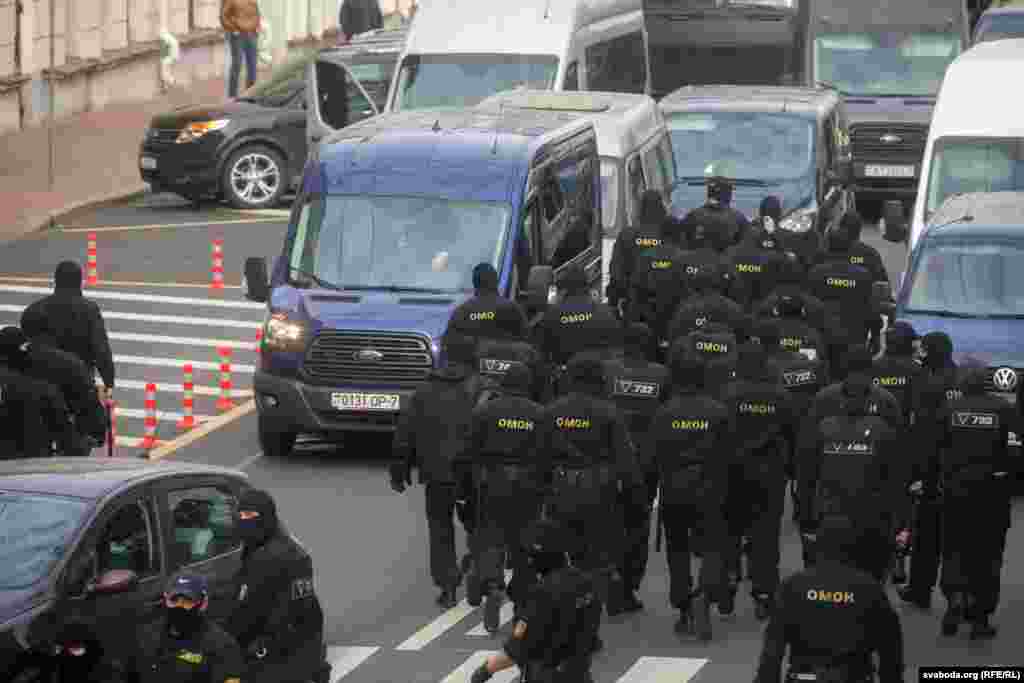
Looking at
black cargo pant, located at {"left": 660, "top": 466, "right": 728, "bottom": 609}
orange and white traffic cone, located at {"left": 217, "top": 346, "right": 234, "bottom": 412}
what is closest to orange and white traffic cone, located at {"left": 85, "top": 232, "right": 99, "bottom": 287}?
orange and white traffic cone, located at {"left": 217, "top": 346, "right": 234, "bottom": 412}

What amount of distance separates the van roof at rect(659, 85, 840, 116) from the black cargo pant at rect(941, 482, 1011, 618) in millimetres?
13892

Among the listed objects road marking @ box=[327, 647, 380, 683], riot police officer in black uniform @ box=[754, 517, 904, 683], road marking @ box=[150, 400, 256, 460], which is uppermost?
riot police officer in black uniform @ box=[754, 517, 904, 683]

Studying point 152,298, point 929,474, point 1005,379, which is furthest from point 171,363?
point 929,474

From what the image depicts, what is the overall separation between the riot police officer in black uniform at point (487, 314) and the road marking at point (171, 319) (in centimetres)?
839

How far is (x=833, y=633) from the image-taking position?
10.8m

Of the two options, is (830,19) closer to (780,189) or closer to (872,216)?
(872,216)

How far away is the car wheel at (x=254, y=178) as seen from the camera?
34.5m

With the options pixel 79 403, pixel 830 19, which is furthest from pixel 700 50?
pixel 79 403

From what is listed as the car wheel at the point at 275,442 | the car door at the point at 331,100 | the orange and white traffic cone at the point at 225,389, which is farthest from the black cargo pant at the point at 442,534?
the car door at the point at 331,100

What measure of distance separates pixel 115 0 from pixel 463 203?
26.2 meters

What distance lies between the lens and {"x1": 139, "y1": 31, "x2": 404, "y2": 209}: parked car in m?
34.0

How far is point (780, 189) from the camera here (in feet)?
90.9

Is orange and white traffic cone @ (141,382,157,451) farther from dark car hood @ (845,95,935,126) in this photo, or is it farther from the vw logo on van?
dark car hood @ (845,95,935,126)

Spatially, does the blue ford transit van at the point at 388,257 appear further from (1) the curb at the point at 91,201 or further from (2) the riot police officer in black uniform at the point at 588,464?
(1) the curb at the point at 91,201
